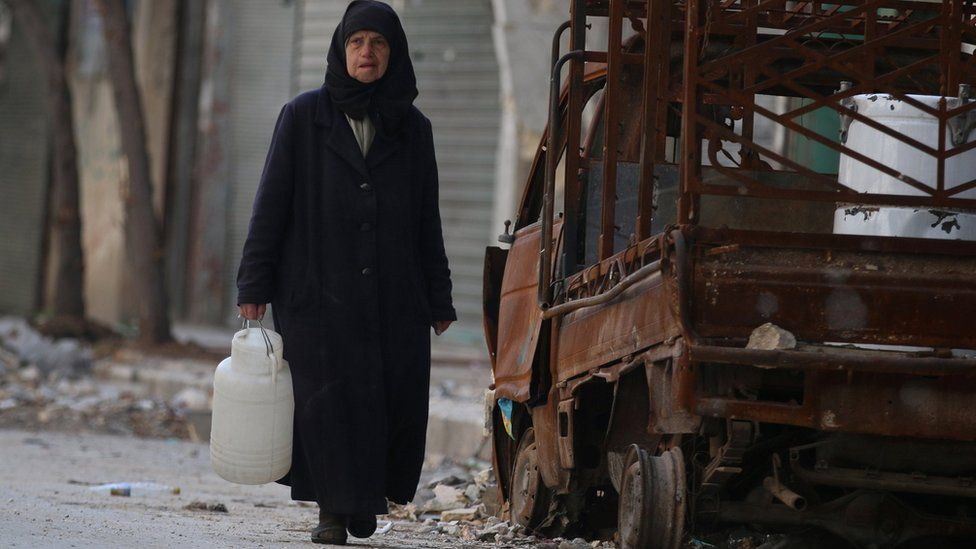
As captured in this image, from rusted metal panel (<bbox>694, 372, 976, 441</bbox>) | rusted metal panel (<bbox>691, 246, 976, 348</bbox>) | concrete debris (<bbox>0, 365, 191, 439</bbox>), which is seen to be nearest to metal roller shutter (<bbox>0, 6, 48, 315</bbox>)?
concrete debris (<bbox>0, 365, 191, 439</bbox>)

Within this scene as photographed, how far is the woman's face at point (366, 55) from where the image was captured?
5.70 meters

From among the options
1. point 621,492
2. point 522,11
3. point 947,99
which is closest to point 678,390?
point 621,492

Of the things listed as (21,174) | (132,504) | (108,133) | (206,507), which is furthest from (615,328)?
Answer: (21,174)

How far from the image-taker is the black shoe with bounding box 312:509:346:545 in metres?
5.65

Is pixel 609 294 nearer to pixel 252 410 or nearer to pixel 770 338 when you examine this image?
pixel 770 338

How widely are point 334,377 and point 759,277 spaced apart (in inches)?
70.7

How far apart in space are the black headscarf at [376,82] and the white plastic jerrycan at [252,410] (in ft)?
2.78

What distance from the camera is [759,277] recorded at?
4418mm

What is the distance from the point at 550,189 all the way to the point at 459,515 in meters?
1.93

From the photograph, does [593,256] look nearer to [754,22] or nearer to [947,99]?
[754,22]

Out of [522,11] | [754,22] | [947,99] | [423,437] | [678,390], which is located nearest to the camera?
[678,390]

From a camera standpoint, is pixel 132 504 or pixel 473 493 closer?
pixel 132 504

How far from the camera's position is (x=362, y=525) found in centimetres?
572

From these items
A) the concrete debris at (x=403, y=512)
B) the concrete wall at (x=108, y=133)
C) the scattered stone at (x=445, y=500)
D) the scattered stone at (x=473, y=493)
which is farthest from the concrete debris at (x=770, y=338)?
the concrete wall at (x=108, y=133)
